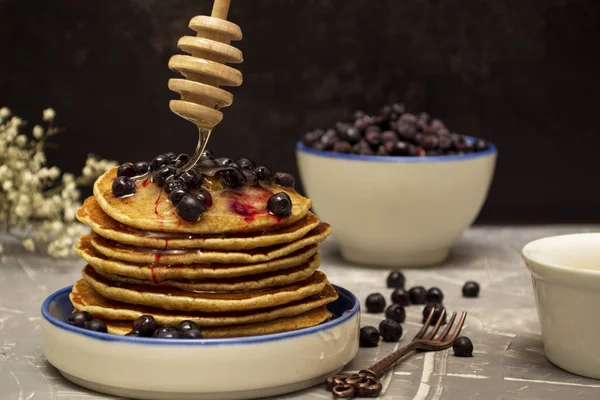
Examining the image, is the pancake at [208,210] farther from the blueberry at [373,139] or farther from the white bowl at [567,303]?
the blueberry at [373,139]

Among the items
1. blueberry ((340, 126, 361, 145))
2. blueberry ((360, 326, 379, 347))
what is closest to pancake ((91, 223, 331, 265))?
blueberry ((360, 326, 379, 347))

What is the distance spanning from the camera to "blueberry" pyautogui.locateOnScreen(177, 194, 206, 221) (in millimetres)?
1822

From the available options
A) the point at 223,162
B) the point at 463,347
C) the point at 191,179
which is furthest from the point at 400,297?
the point at 191,179

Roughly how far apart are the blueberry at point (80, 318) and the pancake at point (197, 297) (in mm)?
45

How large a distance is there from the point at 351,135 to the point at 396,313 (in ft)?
2.41

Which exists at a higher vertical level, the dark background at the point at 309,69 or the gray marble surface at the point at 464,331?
the dark background at the point at 309,69

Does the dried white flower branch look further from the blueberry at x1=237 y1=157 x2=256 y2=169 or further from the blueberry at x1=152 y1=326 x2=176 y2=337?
the blueberry at x1=152 y1=326 x2=176 y2=337

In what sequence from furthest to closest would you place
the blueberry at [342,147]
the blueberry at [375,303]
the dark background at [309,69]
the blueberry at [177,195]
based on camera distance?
1. the dark background at [309,69]
2. the blueberry at [342,147]
3. the blueberry at [375,303]
4. the blueberry at [177,195]

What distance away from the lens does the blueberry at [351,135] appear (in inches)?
118

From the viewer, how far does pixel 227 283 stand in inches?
72.6

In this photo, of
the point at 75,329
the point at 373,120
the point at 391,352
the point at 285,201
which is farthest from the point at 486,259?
the point at 75,329

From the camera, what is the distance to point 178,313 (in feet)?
6.04

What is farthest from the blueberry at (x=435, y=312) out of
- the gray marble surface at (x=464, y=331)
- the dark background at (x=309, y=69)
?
the dark background at (x=309, y=69)

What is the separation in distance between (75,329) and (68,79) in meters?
1.76
